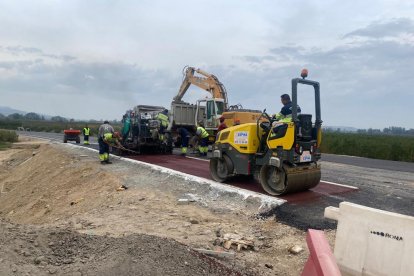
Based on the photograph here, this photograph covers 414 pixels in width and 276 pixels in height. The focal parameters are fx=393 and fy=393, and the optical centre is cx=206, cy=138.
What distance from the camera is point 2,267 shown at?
4078mm

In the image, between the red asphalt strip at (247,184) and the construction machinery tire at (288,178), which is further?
the red asphalt strip at (247,184)

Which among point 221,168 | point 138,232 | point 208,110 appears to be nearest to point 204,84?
point 208,110

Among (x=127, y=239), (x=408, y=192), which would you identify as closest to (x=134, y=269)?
(x=127, y=239)

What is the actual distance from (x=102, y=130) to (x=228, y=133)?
590 centimetres

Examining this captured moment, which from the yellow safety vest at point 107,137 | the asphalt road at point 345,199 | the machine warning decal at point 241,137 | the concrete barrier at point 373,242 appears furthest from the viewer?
the yellow safety vest at point 107,137

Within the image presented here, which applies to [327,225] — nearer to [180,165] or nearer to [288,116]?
[288,116]

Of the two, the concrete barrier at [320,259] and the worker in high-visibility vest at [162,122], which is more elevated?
the worker in high-visibility vest at [162,122]

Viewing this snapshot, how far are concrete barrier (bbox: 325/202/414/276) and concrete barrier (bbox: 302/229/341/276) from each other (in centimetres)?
34

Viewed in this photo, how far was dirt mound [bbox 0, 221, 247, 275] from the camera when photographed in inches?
164

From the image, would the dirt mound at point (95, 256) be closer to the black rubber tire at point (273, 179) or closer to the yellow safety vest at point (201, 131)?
the black rubber tire at point (273, 179)

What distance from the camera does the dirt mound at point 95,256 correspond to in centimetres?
416

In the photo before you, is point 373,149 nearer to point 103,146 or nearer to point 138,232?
point 103,146

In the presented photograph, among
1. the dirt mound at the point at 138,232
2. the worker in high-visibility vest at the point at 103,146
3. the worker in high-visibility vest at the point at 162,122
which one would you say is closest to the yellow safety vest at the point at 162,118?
the worker in high-visibility vest at the point at 162,122

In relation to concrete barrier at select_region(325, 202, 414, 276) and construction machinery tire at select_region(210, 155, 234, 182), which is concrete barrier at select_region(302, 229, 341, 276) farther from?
construction machinery tire at select_region(210, 155, 234, 182)
